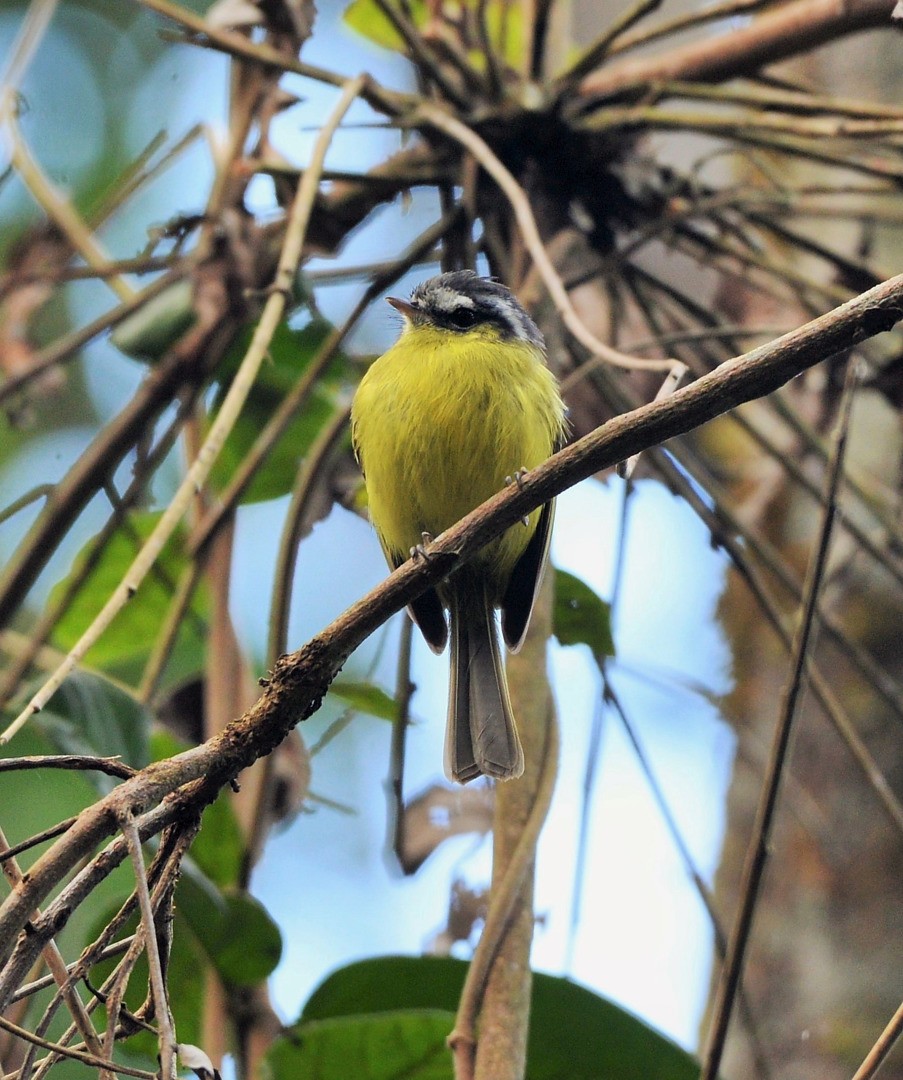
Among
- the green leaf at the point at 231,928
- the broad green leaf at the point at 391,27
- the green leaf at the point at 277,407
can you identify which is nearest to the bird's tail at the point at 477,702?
the green leaf at the point at 231,928

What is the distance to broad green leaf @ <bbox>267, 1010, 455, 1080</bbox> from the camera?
225 cm

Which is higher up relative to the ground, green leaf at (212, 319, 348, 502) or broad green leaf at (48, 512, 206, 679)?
green leaf at (212, 319, 348, 502)

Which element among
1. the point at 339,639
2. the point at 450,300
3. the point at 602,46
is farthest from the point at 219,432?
the point at 602,46

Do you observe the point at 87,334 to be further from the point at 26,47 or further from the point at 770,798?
the point at 770,798

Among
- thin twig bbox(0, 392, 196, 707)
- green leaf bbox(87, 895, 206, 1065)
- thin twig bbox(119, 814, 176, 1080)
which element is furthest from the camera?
thin twig bbox(0, 392, 196, 707)

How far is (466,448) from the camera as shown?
3064 millimetres

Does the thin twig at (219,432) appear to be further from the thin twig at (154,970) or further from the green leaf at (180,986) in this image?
the green leaf at (180,986)

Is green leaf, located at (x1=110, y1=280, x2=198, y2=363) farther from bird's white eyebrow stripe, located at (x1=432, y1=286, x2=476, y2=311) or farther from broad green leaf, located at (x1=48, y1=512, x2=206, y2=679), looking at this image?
bird's white eyebrow stripe, located at (x1=432, y1=286, x2=476, y2=311)

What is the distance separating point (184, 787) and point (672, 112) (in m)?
2.29

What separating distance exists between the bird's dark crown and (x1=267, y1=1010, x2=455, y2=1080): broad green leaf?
161cm

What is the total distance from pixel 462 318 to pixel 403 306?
0.17 meters

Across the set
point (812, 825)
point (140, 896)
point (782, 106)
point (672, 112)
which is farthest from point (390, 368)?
point (140, 896)

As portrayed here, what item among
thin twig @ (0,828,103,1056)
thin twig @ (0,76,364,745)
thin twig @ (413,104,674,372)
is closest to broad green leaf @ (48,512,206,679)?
thin twig @ (0,76,364,745)

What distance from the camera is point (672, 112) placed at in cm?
311
